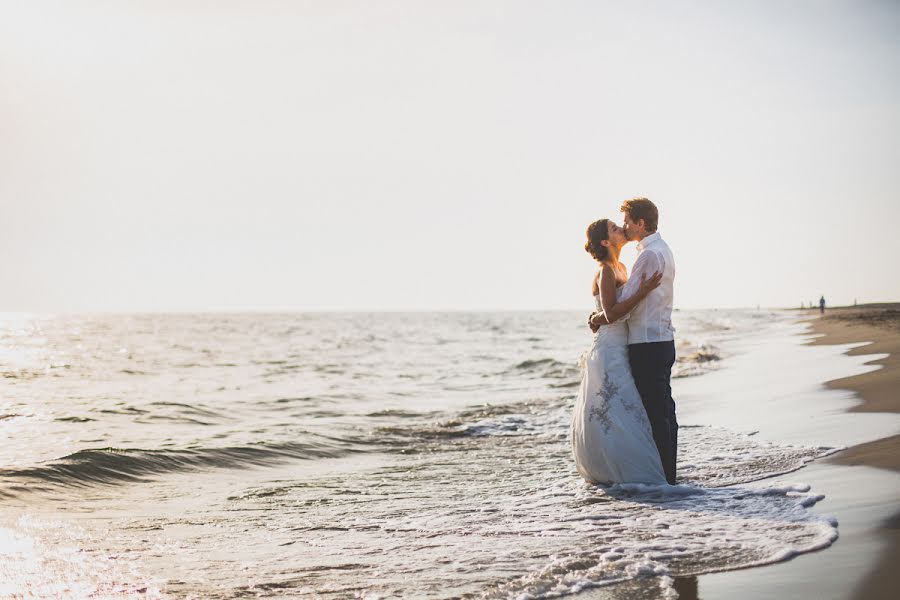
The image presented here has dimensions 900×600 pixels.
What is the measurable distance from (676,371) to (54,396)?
14933 millimetres

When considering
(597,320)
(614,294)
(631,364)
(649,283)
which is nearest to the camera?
(649,283)

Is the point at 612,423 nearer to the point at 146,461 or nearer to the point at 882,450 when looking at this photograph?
the point at 882,450

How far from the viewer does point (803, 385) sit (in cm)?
1273

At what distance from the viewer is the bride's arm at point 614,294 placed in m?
6.72

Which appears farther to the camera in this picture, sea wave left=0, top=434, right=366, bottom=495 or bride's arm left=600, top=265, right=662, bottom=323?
Result: sea wave left=0, top=434, right=366, bottom=495

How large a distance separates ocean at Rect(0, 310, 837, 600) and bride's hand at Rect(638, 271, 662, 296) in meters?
1.66

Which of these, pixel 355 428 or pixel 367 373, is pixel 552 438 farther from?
pixel 367 373

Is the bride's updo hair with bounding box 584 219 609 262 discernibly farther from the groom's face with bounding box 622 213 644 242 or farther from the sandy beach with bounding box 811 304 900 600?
the sandy beach with bounding box 811 304 900 600

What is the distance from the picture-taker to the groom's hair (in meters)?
6.88

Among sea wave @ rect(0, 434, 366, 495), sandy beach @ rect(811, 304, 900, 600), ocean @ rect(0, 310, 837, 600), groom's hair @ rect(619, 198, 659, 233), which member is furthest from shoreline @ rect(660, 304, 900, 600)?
sea wave @ rect(0, 434, 366, 495)

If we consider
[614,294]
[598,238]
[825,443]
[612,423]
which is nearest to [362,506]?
[612,423]

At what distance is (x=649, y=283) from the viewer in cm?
671

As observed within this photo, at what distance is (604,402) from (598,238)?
58.0 inches

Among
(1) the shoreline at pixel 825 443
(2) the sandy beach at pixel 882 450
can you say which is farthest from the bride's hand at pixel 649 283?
(2) the sandy beach at pixel 882 450
